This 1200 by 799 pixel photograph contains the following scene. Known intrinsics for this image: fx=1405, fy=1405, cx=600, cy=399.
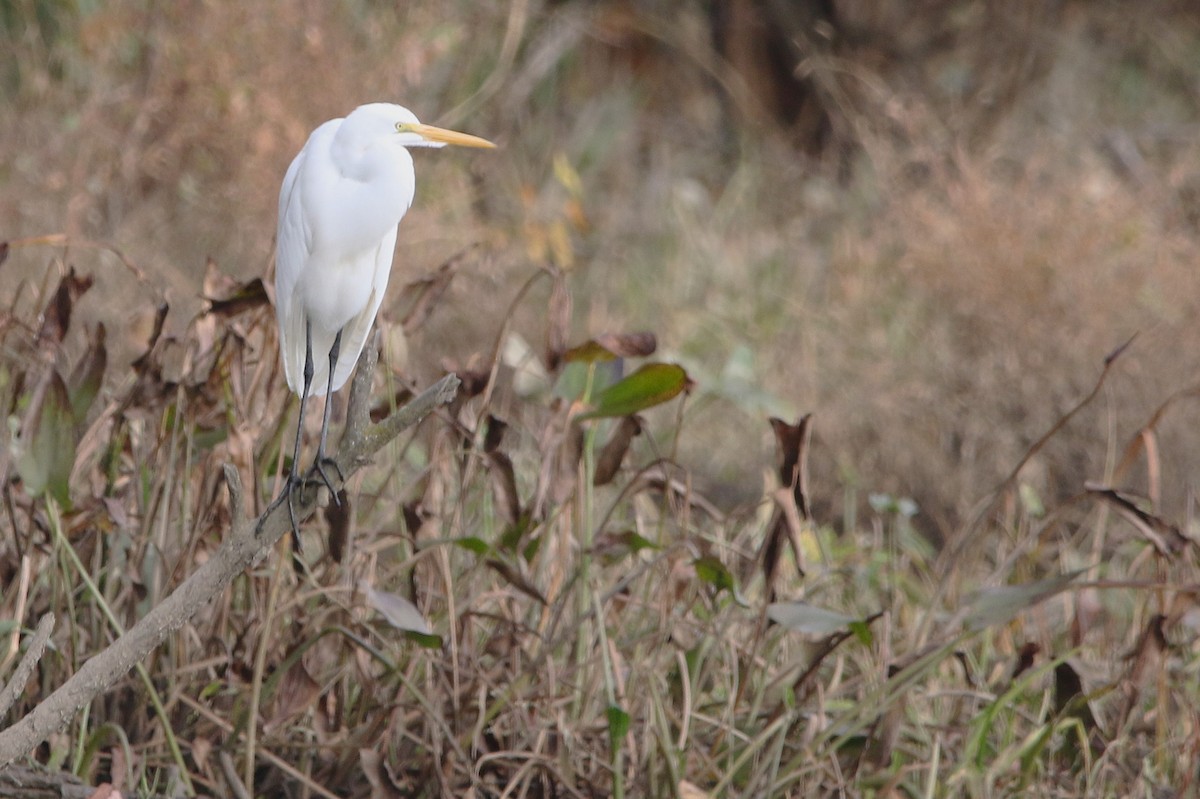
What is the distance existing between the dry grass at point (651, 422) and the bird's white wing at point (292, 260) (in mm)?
151

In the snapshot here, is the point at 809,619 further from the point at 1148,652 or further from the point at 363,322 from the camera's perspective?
the point at 363,322

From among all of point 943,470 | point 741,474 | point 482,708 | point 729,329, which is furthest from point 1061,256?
point 482,708

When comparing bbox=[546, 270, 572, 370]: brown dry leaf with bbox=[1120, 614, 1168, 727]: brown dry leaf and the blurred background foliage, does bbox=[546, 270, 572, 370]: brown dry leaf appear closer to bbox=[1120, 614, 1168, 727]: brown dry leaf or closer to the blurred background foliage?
the blurred background foliage

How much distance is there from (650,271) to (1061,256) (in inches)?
99.6

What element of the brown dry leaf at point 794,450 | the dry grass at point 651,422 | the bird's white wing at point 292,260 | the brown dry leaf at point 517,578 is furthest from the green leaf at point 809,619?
the bird's white wing at point 292,260

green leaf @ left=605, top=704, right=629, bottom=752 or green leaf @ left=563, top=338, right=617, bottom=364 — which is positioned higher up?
green leaf @ left=563, top=338, right=617, bottom=364

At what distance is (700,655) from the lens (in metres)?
2.02

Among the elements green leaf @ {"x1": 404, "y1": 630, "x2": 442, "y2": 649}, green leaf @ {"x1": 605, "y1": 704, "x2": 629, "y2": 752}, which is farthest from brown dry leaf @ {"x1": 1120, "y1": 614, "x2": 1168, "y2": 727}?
green leaf @ {"x1": 404, "y1": 630, "x2": 442, "y2": 649}

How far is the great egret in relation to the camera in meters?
1.55

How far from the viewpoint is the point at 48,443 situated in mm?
1752

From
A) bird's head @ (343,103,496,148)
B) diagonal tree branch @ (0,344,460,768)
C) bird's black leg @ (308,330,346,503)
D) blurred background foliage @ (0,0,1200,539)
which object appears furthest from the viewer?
blurred background foliage @ (0,0,1200,539)

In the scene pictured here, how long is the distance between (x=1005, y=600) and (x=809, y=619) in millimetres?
275

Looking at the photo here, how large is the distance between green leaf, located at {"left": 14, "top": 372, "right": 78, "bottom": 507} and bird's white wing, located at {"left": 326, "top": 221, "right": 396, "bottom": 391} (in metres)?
0.34

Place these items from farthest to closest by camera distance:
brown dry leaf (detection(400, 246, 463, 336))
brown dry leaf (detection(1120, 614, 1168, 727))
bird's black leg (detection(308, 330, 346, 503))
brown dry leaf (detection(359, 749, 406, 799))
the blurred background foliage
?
1. the blurred background foliage
2. brown dry leaf (detection(400, 246, 463, 336))
3. brown dry leaf (detection(1120, 614, 1168, 727))
4. brown dry leaf (detection(359, 749, 406, 799))
5. bird's black leg (detection(308, 330, 346, 503))
